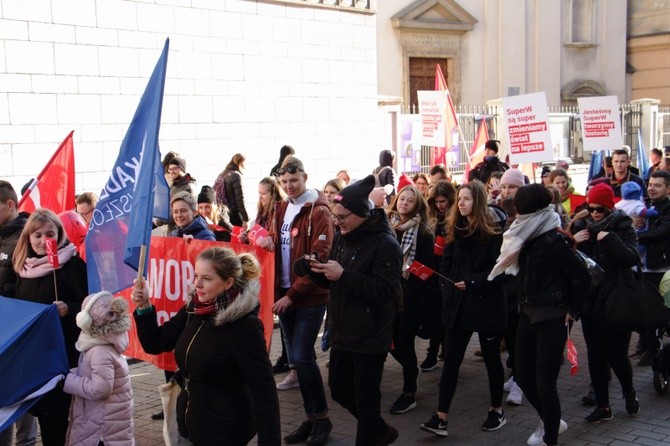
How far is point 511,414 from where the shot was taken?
6.59m

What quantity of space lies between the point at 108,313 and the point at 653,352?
449cm

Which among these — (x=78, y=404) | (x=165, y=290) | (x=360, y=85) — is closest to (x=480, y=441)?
(x=165, y=290)

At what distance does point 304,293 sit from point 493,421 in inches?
65.0

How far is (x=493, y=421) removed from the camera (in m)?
6.22

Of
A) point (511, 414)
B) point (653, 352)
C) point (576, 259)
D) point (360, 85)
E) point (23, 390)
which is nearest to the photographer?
point (23, 390)

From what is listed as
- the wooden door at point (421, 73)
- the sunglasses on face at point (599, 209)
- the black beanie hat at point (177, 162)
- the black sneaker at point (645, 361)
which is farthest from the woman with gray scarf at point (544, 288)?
the wooden door at point (421, 73)

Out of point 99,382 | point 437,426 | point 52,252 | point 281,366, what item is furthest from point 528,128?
point 99,382

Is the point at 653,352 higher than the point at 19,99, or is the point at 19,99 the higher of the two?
the point at 19,99

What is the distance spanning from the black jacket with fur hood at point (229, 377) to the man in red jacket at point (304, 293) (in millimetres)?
1807

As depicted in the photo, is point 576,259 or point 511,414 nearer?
point 576,259

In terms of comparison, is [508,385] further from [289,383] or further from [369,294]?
[369,294]

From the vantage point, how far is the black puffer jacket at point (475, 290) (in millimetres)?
6066

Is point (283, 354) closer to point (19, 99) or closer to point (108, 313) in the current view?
point (108, 313)

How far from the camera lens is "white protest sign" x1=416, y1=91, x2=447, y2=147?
1401cm
